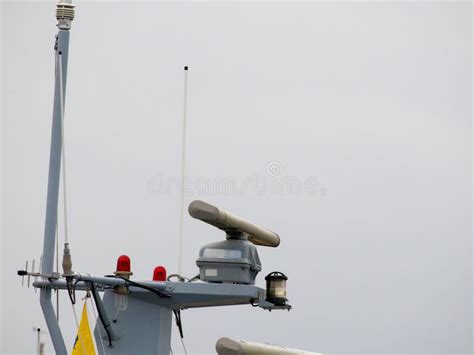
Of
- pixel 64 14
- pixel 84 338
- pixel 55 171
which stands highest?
pixel 64 14

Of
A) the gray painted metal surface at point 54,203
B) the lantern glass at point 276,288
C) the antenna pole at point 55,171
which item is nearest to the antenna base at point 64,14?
the antenna pole at point 55,171

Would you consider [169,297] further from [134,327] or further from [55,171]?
[55,171]

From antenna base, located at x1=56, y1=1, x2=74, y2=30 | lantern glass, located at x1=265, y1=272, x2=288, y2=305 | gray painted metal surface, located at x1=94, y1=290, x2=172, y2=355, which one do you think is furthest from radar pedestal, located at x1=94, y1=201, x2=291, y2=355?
antenna base, located at x1=56, y1=1, x2=74, y2=30

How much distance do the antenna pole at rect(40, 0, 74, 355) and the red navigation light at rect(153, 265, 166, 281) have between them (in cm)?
405

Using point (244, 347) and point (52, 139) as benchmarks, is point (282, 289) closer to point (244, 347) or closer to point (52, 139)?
point (244, 347)

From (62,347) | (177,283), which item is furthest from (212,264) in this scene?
(62,347)

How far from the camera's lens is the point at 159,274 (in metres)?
43.2

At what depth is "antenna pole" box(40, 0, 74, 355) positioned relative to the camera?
39.1 meters

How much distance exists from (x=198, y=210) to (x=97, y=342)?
11.0 ft

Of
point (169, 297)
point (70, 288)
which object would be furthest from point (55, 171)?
A: point (169, 297)

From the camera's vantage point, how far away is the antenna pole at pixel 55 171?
39.1 meters

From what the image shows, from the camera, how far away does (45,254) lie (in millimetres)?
38938

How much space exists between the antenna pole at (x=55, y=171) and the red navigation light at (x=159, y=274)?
4047mm

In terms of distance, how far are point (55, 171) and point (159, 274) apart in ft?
15.8
